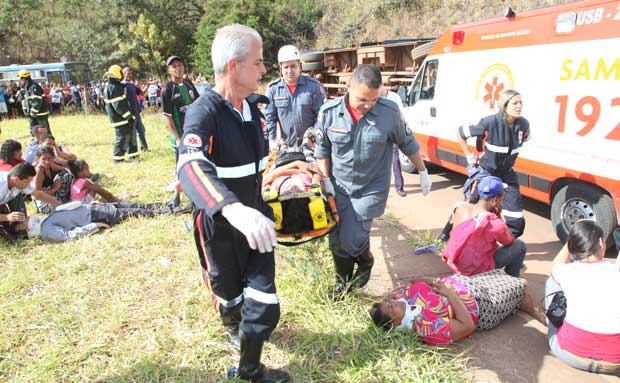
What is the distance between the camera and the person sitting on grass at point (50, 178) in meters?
5.93

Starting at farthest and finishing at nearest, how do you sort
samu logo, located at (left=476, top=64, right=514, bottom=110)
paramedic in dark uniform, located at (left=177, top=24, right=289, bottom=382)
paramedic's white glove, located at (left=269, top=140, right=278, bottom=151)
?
samu logo, located at (left=476, top=64, right=514, bottom=110)
paramedic's white glove, located at (left=269, top=140, right=278, bottom=151)
paramedic in dark uniform, located at (left=177, top=24, right=289, bottom=382)

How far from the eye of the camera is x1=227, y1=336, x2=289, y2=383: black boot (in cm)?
236

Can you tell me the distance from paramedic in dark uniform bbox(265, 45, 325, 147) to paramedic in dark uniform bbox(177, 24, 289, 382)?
243 centimetres

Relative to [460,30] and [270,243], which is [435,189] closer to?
[460,30]

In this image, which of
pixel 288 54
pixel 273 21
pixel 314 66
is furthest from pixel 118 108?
pixel 273 21

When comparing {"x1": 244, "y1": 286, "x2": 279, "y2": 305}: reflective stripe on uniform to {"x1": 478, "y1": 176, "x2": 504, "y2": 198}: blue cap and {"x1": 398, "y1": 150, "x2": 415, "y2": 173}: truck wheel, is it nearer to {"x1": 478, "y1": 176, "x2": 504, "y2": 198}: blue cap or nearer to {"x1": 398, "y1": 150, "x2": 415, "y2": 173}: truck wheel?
{"x1": 478, "y1": 176, "x2": 504, "y2": 198}: blue cap

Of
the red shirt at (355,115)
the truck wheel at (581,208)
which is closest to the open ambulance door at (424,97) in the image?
the truck wheel at (581,208)

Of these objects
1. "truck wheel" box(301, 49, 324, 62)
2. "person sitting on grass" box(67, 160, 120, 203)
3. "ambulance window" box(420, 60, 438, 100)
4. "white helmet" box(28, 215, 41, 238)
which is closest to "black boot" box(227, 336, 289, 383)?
"white helmet" box(28, 215, 41, 238)

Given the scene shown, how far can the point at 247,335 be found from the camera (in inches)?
90.9

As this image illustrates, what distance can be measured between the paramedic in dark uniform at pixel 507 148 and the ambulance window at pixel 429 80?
7.16 ft

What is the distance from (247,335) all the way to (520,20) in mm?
4723

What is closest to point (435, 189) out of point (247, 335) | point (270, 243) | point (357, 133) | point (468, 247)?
point (468, 247)

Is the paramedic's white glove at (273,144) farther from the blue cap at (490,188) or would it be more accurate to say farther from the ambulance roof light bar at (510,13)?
the ambulance roof light bar at (510,13)

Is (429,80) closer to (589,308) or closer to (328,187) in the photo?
(328,187)
